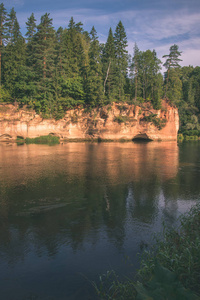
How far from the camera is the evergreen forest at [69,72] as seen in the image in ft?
155

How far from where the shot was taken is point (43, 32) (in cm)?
4888

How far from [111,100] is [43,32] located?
22.5 m

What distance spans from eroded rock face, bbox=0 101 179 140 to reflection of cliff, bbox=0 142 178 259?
28.9m

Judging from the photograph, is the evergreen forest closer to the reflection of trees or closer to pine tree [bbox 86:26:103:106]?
pine tree [bbox 86:26:103:106]

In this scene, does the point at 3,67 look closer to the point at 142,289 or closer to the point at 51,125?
the point at 51,125

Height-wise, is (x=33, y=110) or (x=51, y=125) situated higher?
(x=33, y=110)

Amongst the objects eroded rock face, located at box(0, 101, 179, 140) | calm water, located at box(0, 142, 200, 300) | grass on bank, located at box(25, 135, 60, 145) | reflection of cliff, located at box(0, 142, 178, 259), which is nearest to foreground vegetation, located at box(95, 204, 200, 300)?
calm water, located at box(0, 142, 200, 300)

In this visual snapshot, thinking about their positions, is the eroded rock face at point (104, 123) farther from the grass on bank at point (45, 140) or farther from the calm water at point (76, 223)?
the calm water at point (76, 223)

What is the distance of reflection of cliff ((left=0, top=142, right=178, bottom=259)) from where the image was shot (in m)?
7.18

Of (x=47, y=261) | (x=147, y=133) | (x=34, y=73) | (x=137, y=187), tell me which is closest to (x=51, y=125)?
(x=34, y=73)

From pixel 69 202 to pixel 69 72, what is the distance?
4736cm

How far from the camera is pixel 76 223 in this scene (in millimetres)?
8195

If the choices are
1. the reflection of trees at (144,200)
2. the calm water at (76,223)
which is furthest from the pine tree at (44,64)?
the reflection of trees at (144,200)

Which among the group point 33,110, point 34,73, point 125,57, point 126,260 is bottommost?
point 126,260
